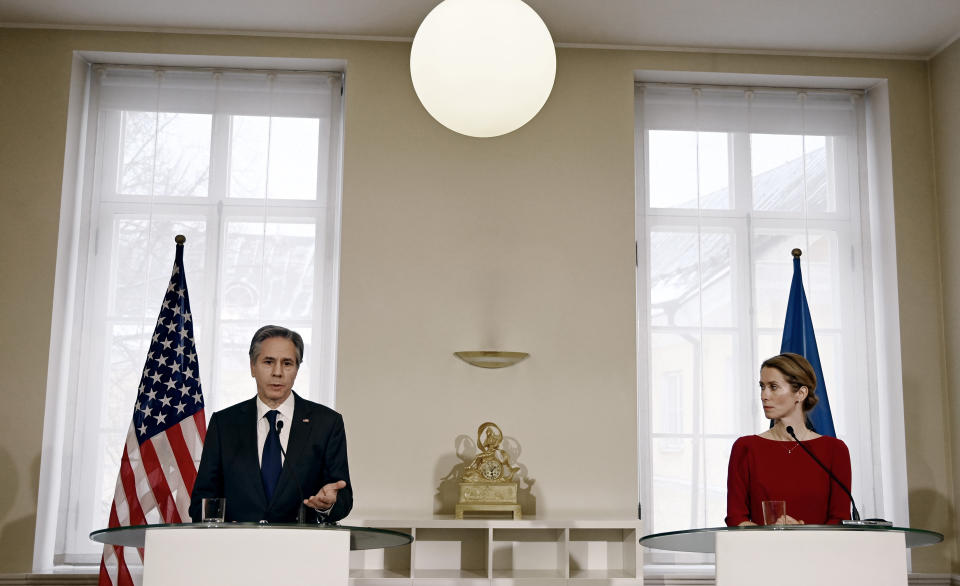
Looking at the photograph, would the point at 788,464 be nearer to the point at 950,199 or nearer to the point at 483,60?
the point at 483,60

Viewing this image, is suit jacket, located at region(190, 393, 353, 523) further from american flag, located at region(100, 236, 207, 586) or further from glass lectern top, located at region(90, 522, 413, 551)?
american flag, located at region(100, 236, 207, 586)

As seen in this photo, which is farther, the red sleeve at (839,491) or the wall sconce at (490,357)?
the wall sconce at (490,357)

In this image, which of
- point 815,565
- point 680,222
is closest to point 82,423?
point 680,222

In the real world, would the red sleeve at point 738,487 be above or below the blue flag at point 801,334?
below

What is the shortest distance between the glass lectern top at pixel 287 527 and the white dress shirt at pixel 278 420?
906mm

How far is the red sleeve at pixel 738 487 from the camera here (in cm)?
320

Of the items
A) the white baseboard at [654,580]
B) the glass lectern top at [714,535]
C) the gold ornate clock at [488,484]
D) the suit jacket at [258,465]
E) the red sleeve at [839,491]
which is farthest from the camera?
the white baseboard at [654,580]

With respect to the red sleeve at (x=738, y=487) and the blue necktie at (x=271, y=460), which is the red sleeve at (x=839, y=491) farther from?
the blue necktie at (x=271, y=460)

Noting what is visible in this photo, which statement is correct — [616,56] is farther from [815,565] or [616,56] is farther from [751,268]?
[815,565]

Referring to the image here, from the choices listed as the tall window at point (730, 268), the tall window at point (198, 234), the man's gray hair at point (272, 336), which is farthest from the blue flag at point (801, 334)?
the man's gray hair at point (272, 336)

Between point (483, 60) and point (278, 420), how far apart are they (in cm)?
146

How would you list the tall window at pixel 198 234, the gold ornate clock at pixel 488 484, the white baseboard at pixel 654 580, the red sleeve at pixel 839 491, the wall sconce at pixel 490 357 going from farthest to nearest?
the tall window at pixel 198 234 < the wall sconce at pixel 490 357 < the white baseboard at pixel 654 580 < the gold ornate clock at pixel 488 484 < the red sleeve at pixel 839 491

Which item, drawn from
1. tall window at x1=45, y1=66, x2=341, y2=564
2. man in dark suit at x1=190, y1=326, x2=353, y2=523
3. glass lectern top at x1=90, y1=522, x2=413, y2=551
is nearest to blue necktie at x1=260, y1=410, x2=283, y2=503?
man in dark suit at x1=190, y1=326, x2=353, y2=523

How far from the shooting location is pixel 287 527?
1.88 metres
